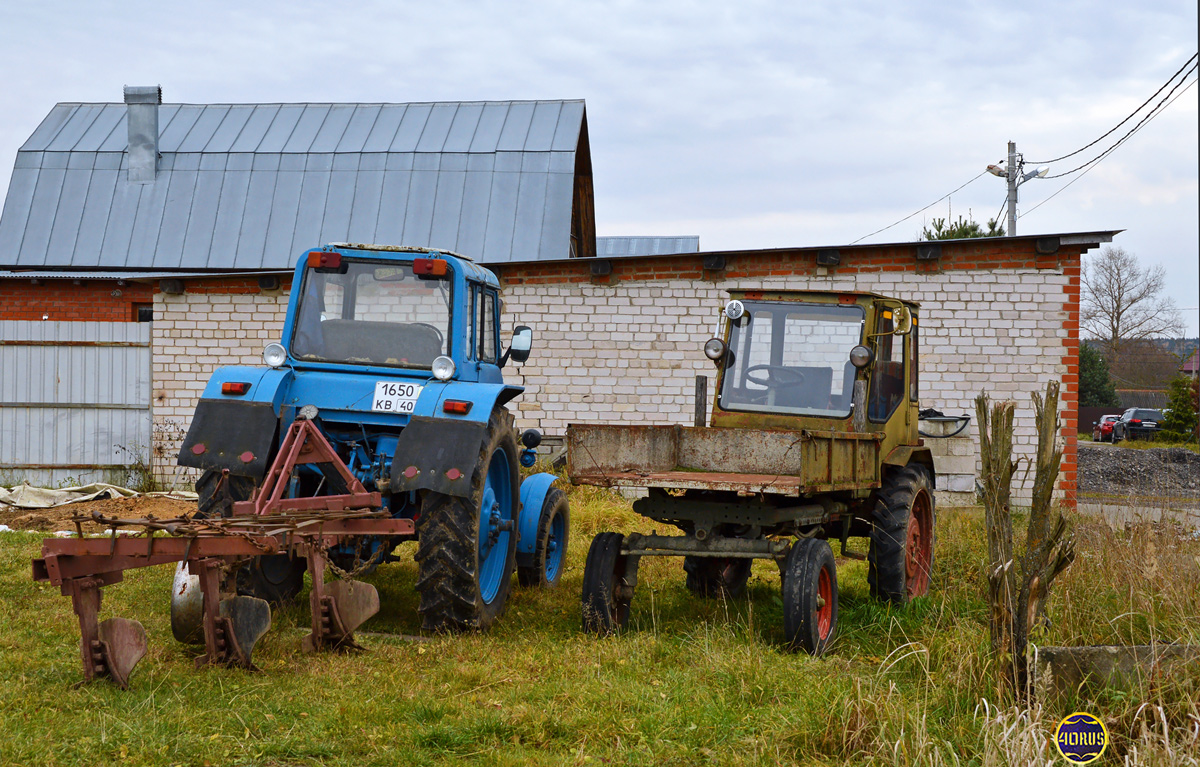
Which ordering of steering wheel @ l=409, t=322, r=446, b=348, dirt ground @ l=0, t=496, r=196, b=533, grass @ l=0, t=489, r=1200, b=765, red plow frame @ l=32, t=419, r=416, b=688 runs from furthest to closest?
1. dirt ground @ l=0, t=496, r=196, b=533
2. steering wheel @ l=409, t=322, r=446, b=348
3. red plow frame @ l=32, t=419, r=416, b=688
4. grass @ l=0, t=489, r=1200, b=765

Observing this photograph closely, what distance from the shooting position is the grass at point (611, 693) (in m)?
4.11

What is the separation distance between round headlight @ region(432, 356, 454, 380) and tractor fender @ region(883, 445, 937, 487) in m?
2.82

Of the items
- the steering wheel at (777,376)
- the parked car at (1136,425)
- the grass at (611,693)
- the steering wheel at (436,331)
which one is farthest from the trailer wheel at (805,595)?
the parked car at (1136,425)

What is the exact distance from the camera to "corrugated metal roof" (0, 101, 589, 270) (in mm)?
17672

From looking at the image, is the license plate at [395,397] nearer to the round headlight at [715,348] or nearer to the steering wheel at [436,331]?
the steering wheel at [436,331]

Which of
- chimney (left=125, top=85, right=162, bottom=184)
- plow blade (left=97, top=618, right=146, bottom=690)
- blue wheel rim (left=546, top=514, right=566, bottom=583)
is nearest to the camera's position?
plow blade (left=97, top=618, right=146, bottom=690)

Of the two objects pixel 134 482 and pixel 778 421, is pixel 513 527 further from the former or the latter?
pixel 134 482

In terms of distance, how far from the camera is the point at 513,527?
676 centimetres

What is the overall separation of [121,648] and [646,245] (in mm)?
22892

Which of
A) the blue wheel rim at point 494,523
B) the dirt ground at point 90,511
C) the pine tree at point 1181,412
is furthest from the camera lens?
the pine tree at point 1181,412

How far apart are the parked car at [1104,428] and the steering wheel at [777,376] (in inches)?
1432

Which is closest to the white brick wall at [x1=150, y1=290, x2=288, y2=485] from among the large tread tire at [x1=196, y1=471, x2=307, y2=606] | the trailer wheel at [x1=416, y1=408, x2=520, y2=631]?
the large tread tire at [x1=196, y1=471, x2=307, y2=606]

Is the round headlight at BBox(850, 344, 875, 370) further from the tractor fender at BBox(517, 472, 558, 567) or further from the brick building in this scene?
the brick building

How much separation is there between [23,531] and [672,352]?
706 cm
